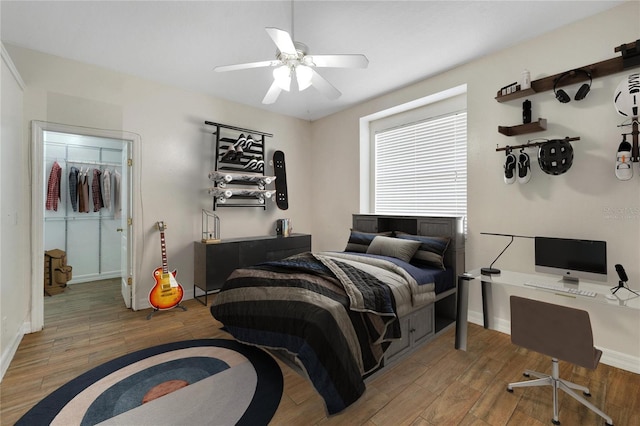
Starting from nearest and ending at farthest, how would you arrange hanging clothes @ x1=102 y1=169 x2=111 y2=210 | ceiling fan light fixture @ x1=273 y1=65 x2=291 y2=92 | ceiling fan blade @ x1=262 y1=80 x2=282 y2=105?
ceiling fan light fixture @ x1=273 y1=65 x2=291 y2=92
ceiling fan blade @ x1=262 y1=80 x2=282 y2=105
hanging clothes @ x1=102 y1=169 x2=111 y2=210

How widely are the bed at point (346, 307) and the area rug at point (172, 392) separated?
9.2 inches

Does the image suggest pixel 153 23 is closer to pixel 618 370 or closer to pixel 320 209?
pixel 320 209

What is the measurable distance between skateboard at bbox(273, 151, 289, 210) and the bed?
184 cm

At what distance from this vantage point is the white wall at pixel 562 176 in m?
2.29

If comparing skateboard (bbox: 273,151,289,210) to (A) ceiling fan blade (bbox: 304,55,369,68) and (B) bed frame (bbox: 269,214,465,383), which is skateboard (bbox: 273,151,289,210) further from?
(A) ceiling fan blade (bbox: 304,55,369,68)

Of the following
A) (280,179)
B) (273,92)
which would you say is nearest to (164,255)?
(280,179)

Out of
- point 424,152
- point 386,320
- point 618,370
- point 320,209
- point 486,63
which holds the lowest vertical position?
point 618,370

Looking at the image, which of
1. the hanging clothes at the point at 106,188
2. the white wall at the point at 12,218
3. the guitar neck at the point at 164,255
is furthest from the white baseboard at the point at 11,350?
the hanging clothes at the point at 106,188

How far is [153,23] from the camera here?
2.51m

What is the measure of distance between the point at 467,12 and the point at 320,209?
11.3 feet

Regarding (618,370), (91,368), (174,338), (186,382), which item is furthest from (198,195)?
(618,370)

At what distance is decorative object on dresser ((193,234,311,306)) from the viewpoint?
3.69m

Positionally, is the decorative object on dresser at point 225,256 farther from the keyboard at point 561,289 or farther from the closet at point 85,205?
the keyboard at point 561,289

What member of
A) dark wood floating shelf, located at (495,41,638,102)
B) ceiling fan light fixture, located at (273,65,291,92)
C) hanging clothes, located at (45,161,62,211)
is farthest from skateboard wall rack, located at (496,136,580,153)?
hanging clothes, located at (45,161,62,211)
